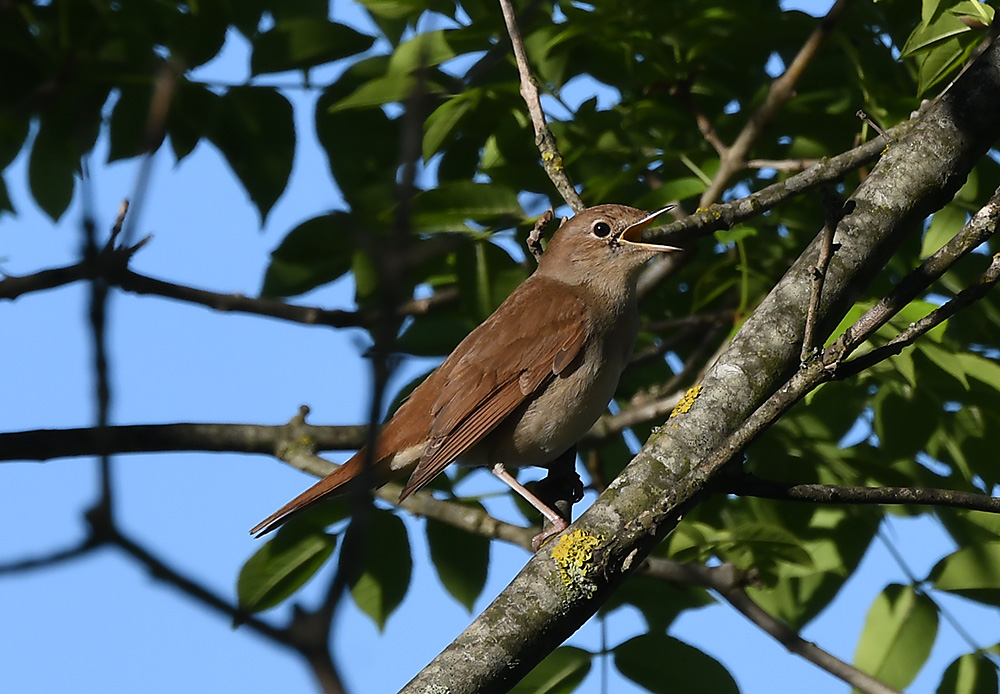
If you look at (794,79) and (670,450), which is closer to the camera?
(670,450)

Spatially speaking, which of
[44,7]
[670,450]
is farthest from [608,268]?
[44,7]

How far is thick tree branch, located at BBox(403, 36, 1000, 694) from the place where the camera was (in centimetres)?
301

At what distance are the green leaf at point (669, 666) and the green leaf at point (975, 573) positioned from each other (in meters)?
1.01

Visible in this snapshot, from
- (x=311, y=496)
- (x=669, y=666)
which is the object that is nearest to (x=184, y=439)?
(x=311, y=496)

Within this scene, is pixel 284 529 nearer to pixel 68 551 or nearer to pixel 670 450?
pixel 670 450

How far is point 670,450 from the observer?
3438 millimetres

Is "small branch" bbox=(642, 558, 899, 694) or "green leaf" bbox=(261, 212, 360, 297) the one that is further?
"green leaf" bbox=(261, 212, 360, 297)

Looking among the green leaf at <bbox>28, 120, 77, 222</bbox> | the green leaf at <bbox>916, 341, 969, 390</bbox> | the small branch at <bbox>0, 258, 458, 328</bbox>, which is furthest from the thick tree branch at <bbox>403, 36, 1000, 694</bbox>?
the green leaf at <bbox>28, 120, 77, 222</bbox>

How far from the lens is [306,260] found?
4.88 metres

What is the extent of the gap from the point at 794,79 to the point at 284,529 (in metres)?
3.04

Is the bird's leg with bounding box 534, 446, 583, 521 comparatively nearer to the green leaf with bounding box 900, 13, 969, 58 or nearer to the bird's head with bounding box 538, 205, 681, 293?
the bird's head with bounding box 538, 205, 681, 293

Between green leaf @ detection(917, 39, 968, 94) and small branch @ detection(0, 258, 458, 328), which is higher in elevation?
small branch @ detection(0, 258, 458, 328)

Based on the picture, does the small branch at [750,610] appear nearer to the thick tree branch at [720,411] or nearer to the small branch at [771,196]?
the thick tree branch at [720,411]

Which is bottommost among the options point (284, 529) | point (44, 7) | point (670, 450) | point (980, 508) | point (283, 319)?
point (980, 508)
